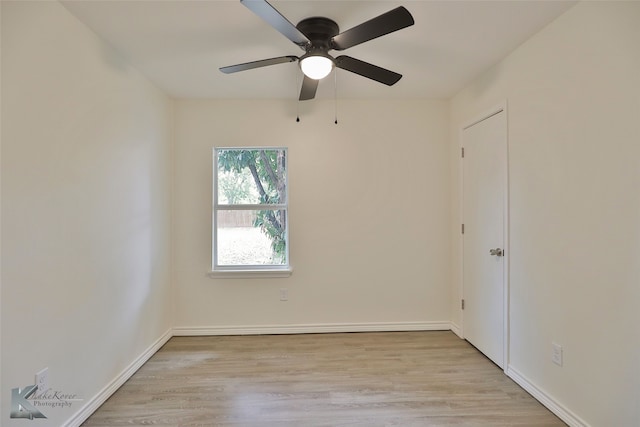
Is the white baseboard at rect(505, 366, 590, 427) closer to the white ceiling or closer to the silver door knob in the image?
the silver door knob

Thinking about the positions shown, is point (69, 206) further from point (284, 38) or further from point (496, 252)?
point (496, 252)

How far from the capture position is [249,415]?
6.19ft

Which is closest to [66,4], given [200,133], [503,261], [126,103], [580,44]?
[126,103]

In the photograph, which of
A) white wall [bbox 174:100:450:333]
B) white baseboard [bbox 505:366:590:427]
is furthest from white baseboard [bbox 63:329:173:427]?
white baseboard [bbox 505:366:590:427]

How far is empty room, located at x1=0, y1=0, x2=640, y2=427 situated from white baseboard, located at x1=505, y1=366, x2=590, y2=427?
0.05ft

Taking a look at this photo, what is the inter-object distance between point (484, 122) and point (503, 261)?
3.96 ft

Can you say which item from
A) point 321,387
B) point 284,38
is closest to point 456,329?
point 321,387

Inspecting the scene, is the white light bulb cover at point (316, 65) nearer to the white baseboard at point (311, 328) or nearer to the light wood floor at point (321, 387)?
the light wood floor at point (321, 387)

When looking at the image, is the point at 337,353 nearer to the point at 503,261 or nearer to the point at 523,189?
the point at 503,261

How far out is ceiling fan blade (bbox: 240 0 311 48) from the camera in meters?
1.37

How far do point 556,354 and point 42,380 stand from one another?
2.96 meters

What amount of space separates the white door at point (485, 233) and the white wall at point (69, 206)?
2.95 meters

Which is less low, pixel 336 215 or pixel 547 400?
pixel 336 215

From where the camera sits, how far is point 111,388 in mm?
2096
